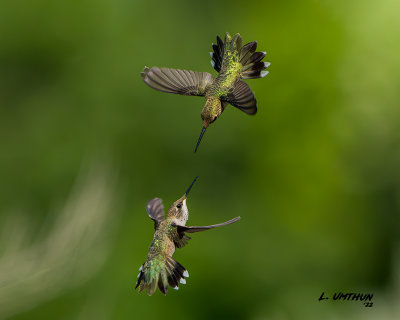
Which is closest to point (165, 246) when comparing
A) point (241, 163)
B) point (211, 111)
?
point (211, 111)

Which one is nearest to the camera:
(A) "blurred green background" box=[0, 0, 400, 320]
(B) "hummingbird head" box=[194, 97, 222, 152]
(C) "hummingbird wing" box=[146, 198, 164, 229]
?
(B) "hummingbird head" box=[194, 97, 222, 152]

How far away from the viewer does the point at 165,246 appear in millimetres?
658

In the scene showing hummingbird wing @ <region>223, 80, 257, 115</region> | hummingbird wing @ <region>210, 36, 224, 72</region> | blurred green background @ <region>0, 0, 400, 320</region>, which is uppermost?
blurred green background @ <region>0, 0, 400, 320</region>

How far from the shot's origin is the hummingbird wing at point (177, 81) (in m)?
0.54

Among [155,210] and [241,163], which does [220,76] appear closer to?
[155,210]

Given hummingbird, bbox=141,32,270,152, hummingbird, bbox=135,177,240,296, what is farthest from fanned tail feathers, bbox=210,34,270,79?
hummingbird, bbox=135,177,240,296

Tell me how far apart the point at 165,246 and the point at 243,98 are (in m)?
0.24

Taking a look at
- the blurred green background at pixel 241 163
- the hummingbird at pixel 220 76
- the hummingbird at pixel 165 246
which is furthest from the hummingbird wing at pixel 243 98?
the blurred green background at pixel 241 163

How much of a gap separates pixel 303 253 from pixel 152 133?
1.86 metres

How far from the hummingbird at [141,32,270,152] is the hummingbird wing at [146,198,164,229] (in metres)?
0.15

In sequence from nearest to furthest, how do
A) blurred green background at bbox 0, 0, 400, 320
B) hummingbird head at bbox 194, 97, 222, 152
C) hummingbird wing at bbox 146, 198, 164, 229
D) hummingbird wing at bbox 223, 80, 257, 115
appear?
hummingbird wing at bbox 223, 80, 257, 115
hummingbird head at bbox 194, 97, 222, 152
hummingbird wing at bbox 146, 198, 164, 229
blurred green background at bbox 0, 0, 400, 320

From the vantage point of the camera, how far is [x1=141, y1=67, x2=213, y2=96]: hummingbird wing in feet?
1.77

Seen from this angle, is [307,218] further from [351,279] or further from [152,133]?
[152,133]

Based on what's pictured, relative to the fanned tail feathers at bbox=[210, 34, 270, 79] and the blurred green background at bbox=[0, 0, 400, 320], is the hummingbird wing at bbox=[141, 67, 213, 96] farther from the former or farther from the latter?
the blurred green background at bbox=[0, 0, 400, 320]
